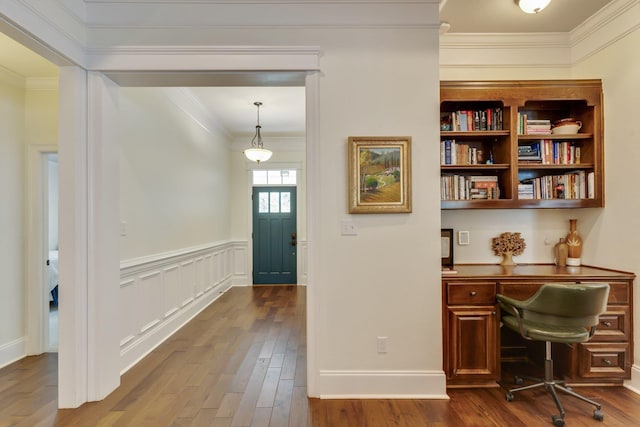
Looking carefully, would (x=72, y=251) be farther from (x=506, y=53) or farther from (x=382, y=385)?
(x=506, y=53)

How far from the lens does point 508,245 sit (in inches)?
119

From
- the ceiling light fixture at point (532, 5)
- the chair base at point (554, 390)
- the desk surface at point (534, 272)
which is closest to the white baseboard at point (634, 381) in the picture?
the chair base at point (554, 390)

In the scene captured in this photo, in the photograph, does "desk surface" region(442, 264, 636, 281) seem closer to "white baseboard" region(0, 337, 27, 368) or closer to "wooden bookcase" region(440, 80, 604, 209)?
"wooden bookcase" region(440, 80, 604, 209)

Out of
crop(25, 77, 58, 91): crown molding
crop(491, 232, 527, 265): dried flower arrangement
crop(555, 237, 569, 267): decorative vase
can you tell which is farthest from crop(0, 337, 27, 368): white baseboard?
crop(555, 237, 569, 267): decorative vase

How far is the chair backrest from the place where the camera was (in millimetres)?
2123

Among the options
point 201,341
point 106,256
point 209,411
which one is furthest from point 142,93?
point 209,411

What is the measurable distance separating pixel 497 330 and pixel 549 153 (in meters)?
1.63

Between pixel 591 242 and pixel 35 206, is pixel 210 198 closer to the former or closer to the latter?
pixel 35 206

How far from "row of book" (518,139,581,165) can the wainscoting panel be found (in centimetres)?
369

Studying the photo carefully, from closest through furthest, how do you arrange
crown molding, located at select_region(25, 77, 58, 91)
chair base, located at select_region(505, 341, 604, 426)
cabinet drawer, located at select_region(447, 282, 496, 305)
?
chair base, located at select_region(505, 341, 604, 426) → cabinet drawer, located at select_region(447, 282, 496, 305) → crown molding, located at select_region(25, 77, 58, 91)

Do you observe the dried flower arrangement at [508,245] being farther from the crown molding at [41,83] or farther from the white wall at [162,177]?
the crown molding at [41,83]

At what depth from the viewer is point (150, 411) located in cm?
226

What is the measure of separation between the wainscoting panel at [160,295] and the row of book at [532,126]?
3699 millimetres

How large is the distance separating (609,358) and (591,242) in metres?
0.96
